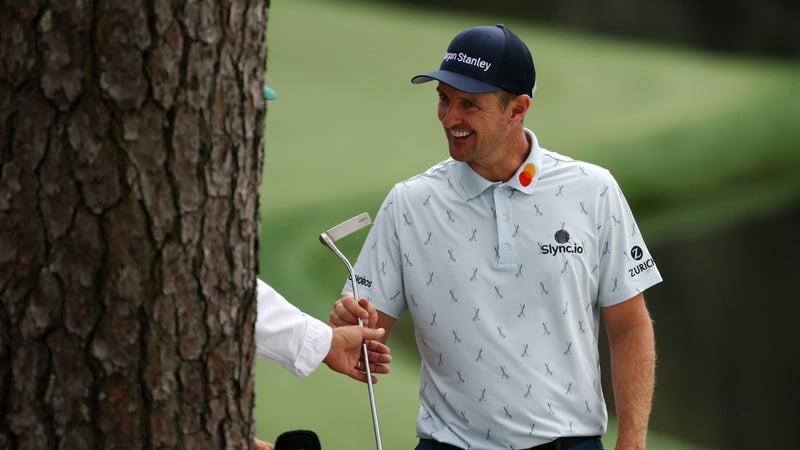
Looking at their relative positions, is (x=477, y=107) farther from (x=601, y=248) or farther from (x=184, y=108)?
(x=184, y=108)

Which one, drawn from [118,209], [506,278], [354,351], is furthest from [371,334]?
[118,209]

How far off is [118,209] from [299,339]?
1.04 metres

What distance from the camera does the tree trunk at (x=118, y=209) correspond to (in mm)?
1985

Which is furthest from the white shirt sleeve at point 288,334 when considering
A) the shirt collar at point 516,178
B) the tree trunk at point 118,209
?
the tree trunk at point 118,209

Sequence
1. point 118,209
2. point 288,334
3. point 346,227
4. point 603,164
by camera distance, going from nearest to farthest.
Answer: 1. point 118,209
2. point 288,334
3. point 346,227
4. point 603,164

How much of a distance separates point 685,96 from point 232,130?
9.68m

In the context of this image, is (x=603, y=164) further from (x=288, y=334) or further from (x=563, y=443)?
(x=288, y=334)

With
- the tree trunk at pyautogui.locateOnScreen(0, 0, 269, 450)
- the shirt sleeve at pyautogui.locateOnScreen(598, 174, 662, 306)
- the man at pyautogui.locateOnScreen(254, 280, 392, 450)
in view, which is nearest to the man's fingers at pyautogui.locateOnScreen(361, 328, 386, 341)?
the man at pyautogui.locateOnScreen(254, 280, 392, 450)

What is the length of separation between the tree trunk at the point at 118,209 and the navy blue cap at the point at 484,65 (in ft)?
3.59

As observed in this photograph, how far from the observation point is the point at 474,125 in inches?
124

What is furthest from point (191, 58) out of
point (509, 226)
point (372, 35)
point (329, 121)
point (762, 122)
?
point (372, 35)

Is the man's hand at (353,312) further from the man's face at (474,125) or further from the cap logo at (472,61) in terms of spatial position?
the cap logo at (472,61)

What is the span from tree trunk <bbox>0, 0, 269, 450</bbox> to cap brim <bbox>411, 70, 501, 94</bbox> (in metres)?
1.05

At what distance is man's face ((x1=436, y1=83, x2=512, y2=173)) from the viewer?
3.16m
